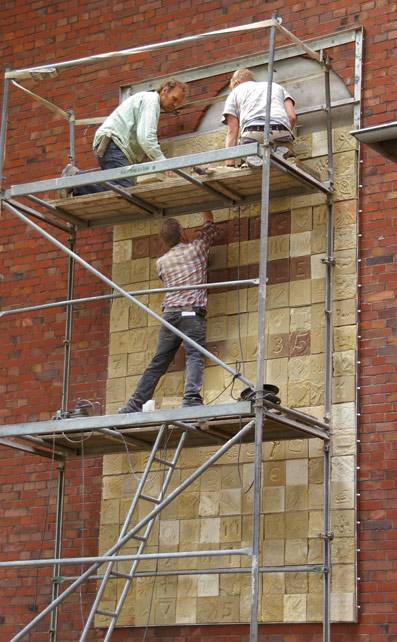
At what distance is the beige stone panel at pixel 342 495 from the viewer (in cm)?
1197

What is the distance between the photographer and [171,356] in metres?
12.7

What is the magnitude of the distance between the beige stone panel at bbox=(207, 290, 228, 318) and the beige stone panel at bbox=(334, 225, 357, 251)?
1.13 metres

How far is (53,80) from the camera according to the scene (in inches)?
592

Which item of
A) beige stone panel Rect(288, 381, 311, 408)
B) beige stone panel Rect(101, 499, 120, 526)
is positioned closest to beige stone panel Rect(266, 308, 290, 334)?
beige stone panel Rect(288, 381, 311, 408)

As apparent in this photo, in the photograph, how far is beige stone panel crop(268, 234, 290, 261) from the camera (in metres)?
12.9

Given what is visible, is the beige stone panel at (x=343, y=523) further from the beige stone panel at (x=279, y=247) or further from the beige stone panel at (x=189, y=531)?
the beige stone panel at (x=279, y=247)

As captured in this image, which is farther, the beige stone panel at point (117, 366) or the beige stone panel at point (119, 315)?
the beige stone panel at point (119, 315)

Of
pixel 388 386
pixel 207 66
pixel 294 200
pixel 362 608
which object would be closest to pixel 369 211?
pixel 294 200

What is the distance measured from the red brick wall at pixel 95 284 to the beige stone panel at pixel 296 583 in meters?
0.30

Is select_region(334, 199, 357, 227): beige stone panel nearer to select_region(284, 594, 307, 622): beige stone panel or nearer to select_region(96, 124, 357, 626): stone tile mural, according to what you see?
select_region(96, 124, 357, 626): stone tile mural

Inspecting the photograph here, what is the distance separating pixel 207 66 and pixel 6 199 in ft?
7.76

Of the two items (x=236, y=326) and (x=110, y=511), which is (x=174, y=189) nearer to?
(x=236, y=326)

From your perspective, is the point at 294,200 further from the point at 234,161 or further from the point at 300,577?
the point at 300,577

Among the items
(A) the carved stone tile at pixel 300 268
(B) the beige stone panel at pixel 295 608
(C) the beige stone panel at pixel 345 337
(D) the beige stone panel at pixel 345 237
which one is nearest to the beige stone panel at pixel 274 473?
(B) the beige stone panel at pixel 295 608
